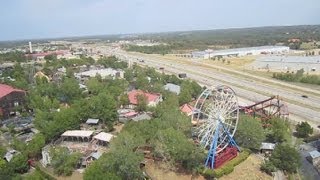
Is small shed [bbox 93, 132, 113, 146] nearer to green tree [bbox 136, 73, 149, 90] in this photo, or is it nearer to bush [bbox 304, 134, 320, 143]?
bush [bbox 304, 134, 320, 143]

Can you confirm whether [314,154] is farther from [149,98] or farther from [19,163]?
[19,163]

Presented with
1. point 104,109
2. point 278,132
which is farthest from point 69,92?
point 278,132

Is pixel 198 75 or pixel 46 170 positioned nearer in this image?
pixel 46 170

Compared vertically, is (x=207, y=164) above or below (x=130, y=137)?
below

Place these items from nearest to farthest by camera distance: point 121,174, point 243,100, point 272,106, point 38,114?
1. point 121,174
2. point 38,114
3. point 272,106
4. point 243,100

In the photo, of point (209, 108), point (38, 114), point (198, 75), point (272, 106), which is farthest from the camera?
point (198, 75)

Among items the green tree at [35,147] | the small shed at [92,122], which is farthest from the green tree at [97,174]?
the small shed at [92,122]

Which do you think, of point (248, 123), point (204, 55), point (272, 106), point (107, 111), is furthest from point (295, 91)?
point (204, 55)

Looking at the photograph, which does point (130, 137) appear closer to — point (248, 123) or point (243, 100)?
point (248, 123)
